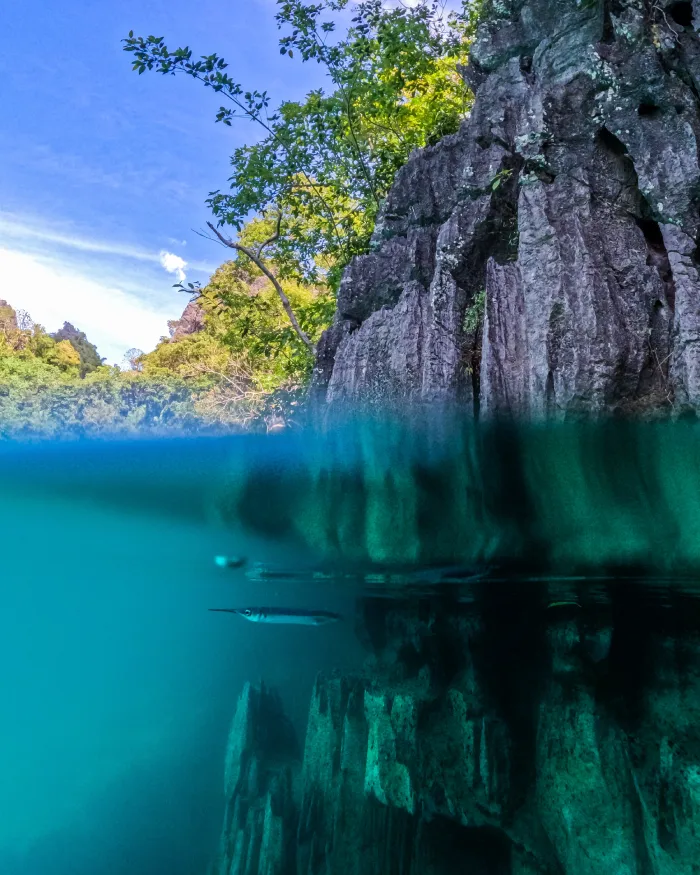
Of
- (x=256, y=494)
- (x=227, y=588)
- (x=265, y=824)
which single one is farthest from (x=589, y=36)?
(x=227, y=588)

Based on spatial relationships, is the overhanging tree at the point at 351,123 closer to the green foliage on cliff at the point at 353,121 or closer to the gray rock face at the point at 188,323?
the green foliage on cliff at the point at 353,121

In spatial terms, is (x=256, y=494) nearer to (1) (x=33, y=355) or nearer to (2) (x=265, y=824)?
(2) (x=265, y=824)

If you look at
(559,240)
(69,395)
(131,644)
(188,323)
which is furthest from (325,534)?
(188,323)

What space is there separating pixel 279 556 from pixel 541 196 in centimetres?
557

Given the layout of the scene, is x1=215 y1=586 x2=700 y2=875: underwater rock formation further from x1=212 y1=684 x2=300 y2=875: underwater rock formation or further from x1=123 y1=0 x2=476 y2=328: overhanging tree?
x1=123 y1=0 x2=476 y2=328: overhanging tree

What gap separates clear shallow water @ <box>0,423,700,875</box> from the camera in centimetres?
504

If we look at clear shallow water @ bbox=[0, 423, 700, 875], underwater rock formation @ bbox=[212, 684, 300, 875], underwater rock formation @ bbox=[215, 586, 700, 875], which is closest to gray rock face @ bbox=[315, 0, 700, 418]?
clear shallow water @ bbox=[0, 423, 700, 875]

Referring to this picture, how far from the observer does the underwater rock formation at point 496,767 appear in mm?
5066

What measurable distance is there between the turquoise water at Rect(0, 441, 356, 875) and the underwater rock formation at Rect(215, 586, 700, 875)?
1373mm

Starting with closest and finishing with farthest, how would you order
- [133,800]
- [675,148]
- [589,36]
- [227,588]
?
[675,148] → [589,36] → [227,588] → [133,800]

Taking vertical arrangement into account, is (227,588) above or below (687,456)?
below

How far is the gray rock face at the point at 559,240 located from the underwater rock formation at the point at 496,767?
123 inches

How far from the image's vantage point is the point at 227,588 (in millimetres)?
11375

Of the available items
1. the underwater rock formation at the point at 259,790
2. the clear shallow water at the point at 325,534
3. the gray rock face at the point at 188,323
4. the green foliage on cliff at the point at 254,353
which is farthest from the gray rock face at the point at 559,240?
the gray rock face at the point at 188,323
